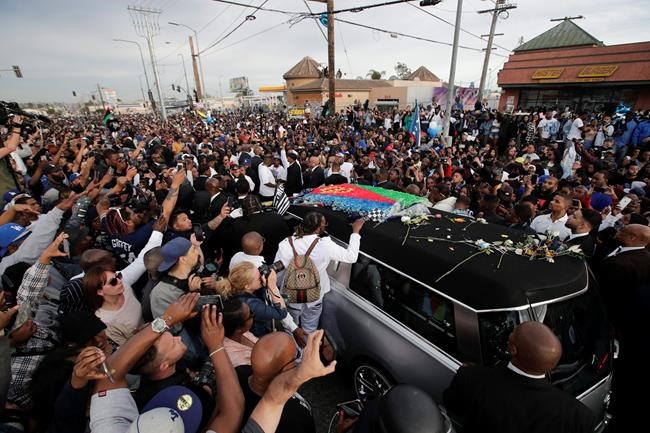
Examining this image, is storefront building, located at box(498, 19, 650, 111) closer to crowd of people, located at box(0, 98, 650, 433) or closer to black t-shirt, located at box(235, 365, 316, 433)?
crowd of people, located at box(0, 98, 650, 433)

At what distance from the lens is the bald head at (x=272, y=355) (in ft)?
5.35

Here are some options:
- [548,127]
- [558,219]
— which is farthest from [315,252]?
[548,127]

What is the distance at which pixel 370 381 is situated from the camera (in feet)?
10.4

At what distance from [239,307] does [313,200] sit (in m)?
2.71

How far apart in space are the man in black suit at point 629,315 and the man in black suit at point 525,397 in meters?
2.07

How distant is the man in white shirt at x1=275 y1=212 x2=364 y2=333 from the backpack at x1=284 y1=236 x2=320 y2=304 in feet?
0.34

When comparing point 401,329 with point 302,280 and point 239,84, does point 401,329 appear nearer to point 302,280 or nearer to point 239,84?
point 302,280

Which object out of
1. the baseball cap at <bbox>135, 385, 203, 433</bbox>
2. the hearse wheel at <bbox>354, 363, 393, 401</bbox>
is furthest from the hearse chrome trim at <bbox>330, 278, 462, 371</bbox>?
the baseball cap at <bbox>135, 385, 203, 433</bbox>

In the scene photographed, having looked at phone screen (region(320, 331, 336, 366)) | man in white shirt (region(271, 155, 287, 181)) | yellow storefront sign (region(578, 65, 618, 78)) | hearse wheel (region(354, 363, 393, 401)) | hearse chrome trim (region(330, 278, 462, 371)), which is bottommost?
hearse wheel (region(354, 363, 393, 401))

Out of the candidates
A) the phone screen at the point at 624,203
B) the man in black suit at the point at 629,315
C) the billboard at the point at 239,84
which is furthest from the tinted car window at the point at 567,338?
the billboard at the point at 239,84

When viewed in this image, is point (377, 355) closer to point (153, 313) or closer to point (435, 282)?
point (435, 282)

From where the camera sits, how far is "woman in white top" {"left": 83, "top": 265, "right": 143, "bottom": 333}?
8.34 feet

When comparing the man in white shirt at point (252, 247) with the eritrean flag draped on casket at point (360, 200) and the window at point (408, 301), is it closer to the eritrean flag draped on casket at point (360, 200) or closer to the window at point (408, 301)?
the window at point (408, 301)

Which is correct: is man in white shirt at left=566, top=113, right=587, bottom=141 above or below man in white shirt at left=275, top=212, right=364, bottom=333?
above
